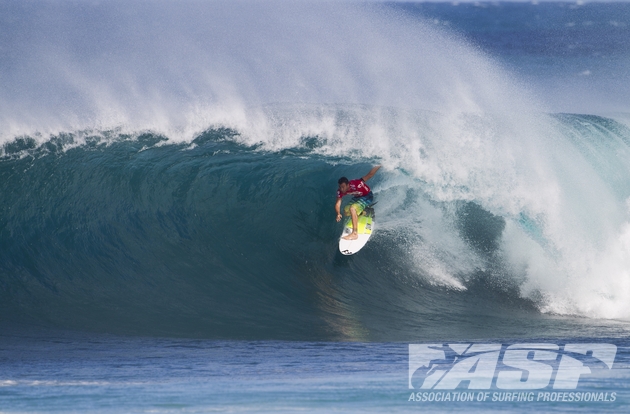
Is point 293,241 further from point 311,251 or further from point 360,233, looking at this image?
Answer: point 360,233

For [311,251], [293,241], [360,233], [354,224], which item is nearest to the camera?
[354,224]

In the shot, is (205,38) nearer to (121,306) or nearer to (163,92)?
(163,92)

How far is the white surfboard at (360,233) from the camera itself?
9.26 meters

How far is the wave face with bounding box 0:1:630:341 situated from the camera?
8.15 m

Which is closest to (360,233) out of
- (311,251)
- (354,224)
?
(354,224)

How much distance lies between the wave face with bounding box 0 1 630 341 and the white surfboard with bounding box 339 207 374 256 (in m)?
0.20

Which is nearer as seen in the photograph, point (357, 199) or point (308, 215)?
point (357, 199)

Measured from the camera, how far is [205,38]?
78.9ft

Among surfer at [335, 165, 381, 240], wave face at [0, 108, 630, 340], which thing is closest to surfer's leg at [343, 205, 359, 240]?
surfer at [335, 165, 381, 240]

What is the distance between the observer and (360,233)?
934 centimetres

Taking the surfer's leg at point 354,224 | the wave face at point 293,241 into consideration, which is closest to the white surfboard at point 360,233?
the surfer's leg at point 354,224

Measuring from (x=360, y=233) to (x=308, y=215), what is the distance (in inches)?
43.4

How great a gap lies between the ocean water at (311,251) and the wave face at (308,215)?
0.04m

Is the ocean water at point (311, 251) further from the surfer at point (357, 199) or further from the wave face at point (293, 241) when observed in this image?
the surfer at point (357, 199)
